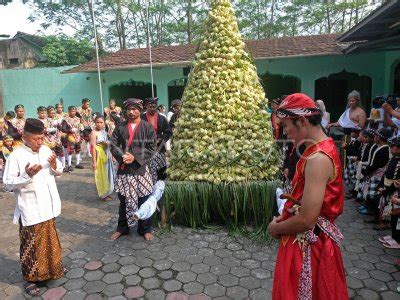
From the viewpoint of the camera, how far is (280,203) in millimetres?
4281

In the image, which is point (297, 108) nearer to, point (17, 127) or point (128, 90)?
point (17, 127)

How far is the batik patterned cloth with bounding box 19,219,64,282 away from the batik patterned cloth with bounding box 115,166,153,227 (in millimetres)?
1114

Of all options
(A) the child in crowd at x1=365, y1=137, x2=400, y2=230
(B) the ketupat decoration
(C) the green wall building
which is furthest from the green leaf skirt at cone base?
(C) the green wall building

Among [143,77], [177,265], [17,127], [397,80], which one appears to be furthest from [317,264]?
[143,77]

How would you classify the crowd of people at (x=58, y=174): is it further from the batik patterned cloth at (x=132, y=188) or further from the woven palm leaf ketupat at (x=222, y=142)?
the woven palm leaf ketupat at (x=222, y=142)

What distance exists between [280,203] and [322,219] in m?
2.31

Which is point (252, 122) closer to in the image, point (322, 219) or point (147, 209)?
point (147, 209)

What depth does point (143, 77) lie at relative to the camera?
1406 centimetres

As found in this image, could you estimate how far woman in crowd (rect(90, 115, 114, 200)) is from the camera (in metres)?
6.20

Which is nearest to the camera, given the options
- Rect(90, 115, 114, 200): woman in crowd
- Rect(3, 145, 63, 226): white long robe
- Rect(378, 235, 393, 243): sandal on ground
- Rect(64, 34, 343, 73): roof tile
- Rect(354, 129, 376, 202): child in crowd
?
Rect(3, 145, 63, 226): white long robe

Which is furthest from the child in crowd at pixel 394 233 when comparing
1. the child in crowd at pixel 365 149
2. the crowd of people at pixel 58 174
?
the crowd of people at pixel 58 174

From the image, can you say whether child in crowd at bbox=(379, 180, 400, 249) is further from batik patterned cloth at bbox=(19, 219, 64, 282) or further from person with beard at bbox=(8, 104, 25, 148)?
person with beard at bbox=(8, 104, 25, 148)

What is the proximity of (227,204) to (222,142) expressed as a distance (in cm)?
83

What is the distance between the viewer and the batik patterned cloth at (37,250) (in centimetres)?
334
